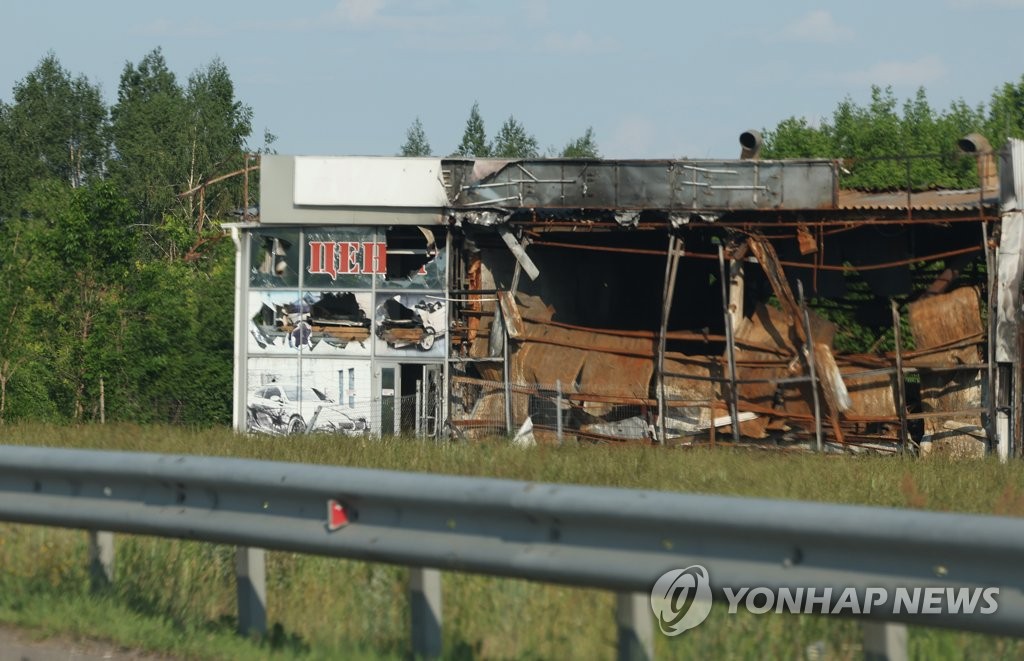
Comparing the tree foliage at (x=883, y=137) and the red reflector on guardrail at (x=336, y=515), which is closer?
the red reflector on guardrail at (x=336, y=515)

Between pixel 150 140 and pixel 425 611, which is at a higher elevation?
pixel 150 140

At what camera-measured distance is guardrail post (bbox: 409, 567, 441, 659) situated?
5.21 meters

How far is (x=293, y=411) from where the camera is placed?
27625mm

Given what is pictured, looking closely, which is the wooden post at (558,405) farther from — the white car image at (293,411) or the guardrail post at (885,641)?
the guardrail post at (885,641)

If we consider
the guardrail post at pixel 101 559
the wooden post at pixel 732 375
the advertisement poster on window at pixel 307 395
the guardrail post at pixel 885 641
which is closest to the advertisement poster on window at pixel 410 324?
the advertisement poster on window at pixel 307 395

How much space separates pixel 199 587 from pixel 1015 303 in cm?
1996

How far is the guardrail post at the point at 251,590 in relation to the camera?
18.8 feet

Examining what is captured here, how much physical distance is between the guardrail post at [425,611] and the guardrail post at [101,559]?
194cm

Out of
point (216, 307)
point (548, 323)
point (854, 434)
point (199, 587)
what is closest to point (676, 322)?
point (548, 323)

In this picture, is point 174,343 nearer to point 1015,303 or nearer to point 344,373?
point 344,373

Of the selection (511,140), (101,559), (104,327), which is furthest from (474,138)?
(101,559)

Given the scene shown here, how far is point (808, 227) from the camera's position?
24.7m

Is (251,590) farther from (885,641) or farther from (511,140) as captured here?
(511,140)

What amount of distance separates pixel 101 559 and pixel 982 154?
2069 cm
